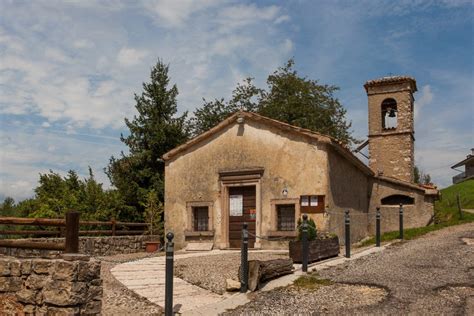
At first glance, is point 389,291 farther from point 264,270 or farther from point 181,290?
point 181,290

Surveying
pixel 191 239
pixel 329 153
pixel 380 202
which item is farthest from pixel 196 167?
pixel 380 202

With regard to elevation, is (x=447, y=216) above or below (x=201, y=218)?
below

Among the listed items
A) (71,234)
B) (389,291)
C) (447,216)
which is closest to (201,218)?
(389,291)

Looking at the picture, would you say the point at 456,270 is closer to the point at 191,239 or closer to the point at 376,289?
the point at 376,289

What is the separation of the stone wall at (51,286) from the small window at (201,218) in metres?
10.0

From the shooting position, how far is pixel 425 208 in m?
19.8

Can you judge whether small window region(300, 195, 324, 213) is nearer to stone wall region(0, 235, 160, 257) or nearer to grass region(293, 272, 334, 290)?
grass region(293, 272, 334, 290)

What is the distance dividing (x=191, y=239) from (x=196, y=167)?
255cm

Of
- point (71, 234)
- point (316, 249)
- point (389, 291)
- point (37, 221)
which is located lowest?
point (389, 291)

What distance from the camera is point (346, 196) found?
16.9m

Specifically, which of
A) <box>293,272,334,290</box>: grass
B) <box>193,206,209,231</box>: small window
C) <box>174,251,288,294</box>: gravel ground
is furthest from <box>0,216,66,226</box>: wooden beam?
<box>193,206,209,231</box>: small window

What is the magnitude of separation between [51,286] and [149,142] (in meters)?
16.7

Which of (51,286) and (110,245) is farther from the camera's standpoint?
(110,245)

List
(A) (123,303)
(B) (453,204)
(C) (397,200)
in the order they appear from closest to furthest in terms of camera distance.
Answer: (A) (123,303) → (C) (397,200) → (B) (453,204)
